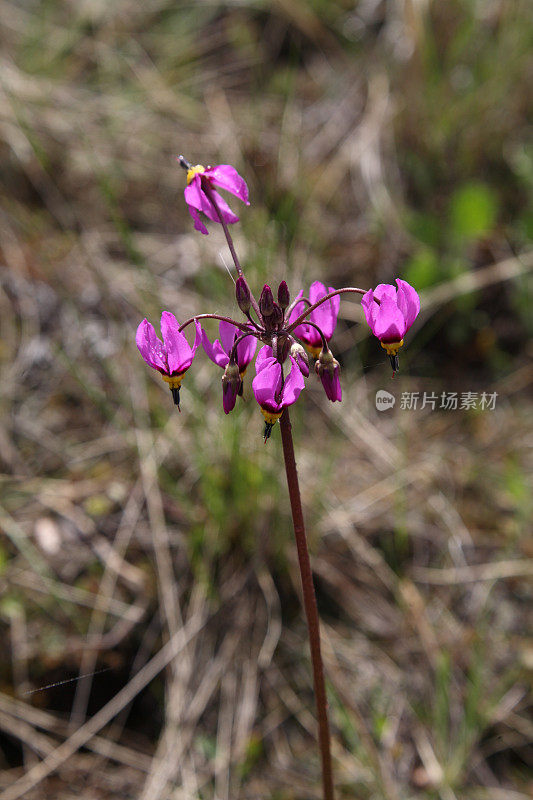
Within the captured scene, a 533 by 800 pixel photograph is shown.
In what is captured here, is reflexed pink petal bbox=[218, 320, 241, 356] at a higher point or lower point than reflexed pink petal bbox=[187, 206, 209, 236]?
lower

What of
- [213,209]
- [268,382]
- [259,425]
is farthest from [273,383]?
[259,425]

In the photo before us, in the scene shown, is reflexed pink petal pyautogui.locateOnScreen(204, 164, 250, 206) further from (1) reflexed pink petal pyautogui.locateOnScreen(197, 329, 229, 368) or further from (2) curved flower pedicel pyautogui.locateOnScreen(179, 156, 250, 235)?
(1) reflexed pink petal pyautogui.locateOnScreen(197, 329, 229, 368)

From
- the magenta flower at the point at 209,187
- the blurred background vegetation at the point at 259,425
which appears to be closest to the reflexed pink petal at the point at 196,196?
the magenta flower at the point at 209,187

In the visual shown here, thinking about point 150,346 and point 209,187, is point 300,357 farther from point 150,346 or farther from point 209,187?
point 209,187

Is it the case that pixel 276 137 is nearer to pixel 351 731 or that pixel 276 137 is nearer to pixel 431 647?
pixel 431 647

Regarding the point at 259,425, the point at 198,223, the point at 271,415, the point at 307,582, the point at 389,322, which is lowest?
the point at 307,582


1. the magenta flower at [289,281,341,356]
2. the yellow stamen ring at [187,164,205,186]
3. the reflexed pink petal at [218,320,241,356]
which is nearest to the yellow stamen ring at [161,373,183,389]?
the reflexed pink petal at [218,320,241,356]
